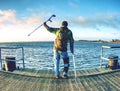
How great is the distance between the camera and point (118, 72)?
39.1 feet

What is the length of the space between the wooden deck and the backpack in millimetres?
1390

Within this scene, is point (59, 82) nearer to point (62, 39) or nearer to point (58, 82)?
point (58, 82)

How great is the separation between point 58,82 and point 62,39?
1.79m

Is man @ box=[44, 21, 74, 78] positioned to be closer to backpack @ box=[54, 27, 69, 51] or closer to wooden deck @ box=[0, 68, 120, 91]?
backpack @ box=[54, 27, 69, 51]

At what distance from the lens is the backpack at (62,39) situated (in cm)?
1034

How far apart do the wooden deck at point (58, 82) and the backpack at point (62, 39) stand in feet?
4.56

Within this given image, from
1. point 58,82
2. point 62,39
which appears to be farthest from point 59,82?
point 62,39

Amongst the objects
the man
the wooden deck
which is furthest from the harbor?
the man

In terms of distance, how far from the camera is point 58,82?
1012 centimetres

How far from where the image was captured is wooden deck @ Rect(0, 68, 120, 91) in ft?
30.1

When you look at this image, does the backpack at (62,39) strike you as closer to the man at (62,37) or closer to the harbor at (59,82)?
the man at (62,37)

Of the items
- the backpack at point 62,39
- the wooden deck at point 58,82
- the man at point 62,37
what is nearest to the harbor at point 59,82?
the wooden deck at point 58,82

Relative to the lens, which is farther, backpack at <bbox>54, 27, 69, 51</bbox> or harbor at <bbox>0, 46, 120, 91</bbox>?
backpack at <bbox>54, 27, 69, 51</bbox>

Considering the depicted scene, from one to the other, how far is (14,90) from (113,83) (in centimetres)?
386
